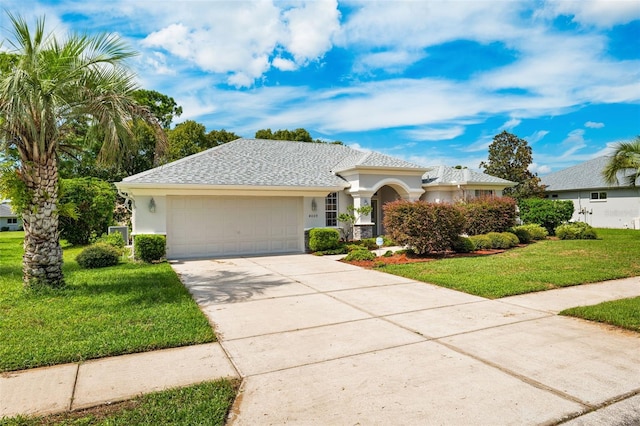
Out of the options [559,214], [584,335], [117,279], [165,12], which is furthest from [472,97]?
[117,279]

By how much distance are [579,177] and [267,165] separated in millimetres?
26970

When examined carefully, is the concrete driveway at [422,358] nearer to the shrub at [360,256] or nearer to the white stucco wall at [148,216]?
the shrub at [360,256]

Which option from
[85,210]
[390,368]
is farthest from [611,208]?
[85,210]

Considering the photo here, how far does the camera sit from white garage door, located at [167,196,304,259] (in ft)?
49.4

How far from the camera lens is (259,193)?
52.0ft

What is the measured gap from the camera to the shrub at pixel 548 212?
67.2 ft

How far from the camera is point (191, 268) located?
12.6 meters

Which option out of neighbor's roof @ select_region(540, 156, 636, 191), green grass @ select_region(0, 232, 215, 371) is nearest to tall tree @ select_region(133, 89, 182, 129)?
green grass @ select_region(0, 232, 215, 371)

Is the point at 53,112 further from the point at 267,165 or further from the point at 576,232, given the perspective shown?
the point at 576,232

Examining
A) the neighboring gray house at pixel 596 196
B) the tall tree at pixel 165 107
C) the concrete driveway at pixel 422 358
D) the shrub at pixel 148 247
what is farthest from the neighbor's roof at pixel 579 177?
the tall tree at pixel 165 107

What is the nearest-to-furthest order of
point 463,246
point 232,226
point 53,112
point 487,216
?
point 53,112
point 463,246
point 232,226
point 487,216

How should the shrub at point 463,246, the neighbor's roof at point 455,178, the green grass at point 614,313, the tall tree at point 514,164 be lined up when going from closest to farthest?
1. the green grass at point 614,313
2. the shrub at point 463,246
3. the neighbor's roof at point 455,178
4. the tall tree at point 514,164

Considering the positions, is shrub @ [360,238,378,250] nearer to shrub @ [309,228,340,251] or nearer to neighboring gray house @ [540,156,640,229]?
shrub @ [309,228,340,251]

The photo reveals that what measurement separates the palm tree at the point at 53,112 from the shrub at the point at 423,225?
28.7ft
